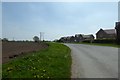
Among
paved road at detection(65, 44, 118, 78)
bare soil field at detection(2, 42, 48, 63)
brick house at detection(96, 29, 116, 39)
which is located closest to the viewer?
paved road at detection(65, 44, 118, 78)

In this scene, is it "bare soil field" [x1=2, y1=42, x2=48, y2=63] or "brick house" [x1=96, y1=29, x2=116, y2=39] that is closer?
"bare soil field" [x1=2, y1=42, x2=48, y2=63]

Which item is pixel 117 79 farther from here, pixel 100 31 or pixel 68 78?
pixel 100 31

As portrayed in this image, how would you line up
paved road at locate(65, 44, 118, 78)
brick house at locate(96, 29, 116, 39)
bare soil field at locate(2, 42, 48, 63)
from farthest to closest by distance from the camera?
brick house at locate(96, 29, 116, 39), bare soil field at locate(2, 42, 48, 63), paved road at locate(65, 44, 118, 78)

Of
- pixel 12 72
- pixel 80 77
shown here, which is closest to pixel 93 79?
pixel 80 77

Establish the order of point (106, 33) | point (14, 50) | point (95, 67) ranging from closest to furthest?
1. point (95, 67)
2. point (14, 50)
3. point (106, 33)

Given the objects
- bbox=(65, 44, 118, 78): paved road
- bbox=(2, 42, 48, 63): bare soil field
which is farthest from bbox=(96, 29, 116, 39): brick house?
bbox=(65, 44, 118, 78): paved road

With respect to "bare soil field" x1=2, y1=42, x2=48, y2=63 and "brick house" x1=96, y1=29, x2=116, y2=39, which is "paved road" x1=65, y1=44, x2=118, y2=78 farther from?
"brick house" x1=96, y1=29, x2=116, y2=39

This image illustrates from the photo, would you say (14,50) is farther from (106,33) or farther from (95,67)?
(106,33)

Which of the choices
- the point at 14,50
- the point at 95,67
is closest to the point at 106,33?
the point at 14,50

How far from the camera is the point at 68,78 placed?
1135 centimetres

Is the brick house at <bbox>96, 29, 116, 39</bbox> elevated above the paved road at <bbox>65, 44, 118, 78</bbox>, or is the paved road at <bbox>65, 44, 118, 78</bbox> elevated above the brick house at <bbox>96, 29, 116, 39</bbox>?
the brick house at <bbox>96, 29, 116, 39</bbox>

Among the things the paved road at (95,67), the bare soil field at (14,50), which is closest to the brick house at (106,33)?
the bare soil field at (14,50)

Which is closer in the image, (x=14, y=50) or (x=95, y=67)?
(x=95, y=67)

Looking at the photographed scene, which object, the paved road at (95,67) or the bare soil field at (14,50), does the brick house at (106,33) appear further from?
the paved road at (95,67)
